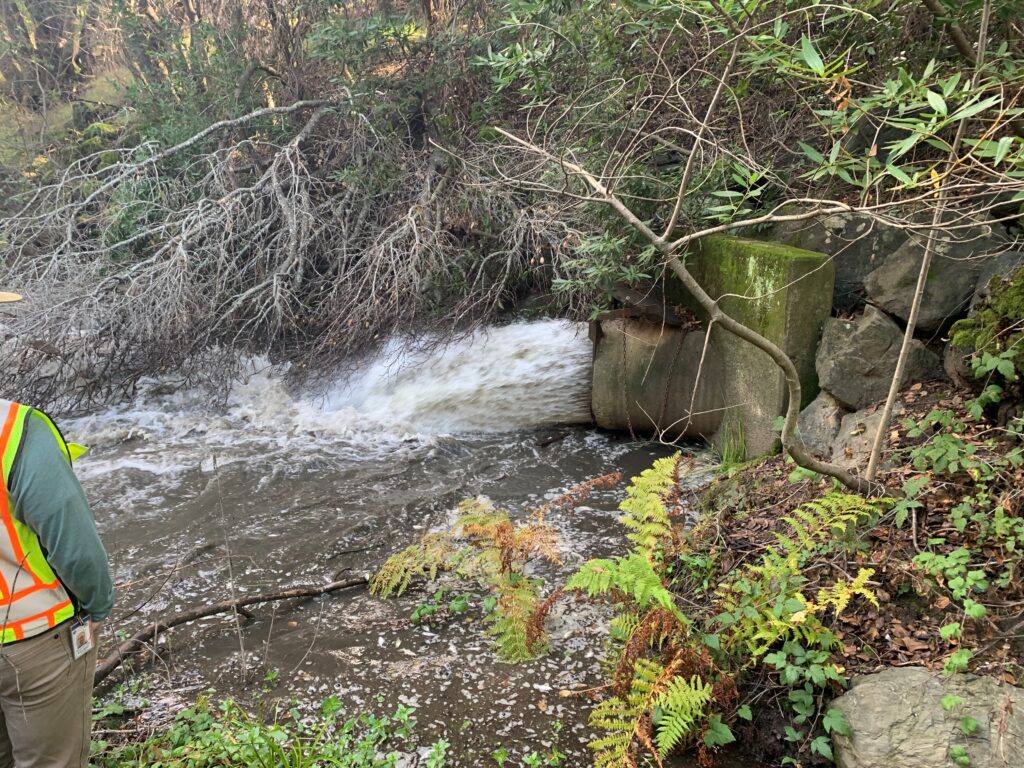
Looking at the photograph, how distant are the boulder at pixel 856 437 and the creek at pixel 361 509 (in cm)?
171

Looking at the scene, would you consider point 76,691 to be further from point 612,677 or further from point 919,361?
point 919,361

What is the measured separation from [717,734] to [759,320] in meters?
3.45

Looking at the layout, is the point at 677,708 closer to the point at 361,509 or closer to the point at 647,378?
the point at 361,509

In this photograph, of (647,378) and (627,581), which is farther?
Result: (647,378)

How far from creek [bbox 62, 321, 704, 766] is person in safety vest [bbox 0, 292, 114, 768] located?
1230 millimetres

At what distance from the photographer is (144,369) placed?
8.14 metres

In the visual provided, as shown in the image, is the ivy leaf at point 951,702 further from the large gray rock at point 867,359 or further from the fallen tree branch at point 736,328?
the large gray rock at point 867,359

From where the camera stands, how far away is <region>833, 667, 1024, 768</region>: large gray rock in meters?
2.78

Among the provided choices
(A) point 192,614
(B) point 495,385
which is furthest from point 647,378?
(A) point 192,614

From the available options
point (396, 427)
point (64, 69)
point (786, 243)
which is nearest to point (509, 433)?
point (396, 427)

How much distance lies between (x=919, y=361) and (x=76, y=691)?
17.2 feet

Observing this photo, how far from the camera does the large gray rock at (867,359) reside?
491 cm

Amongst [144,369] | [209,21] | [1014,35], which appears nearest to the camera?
[1014,35]

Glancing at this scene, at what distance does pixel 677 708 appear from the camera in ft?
10.1
